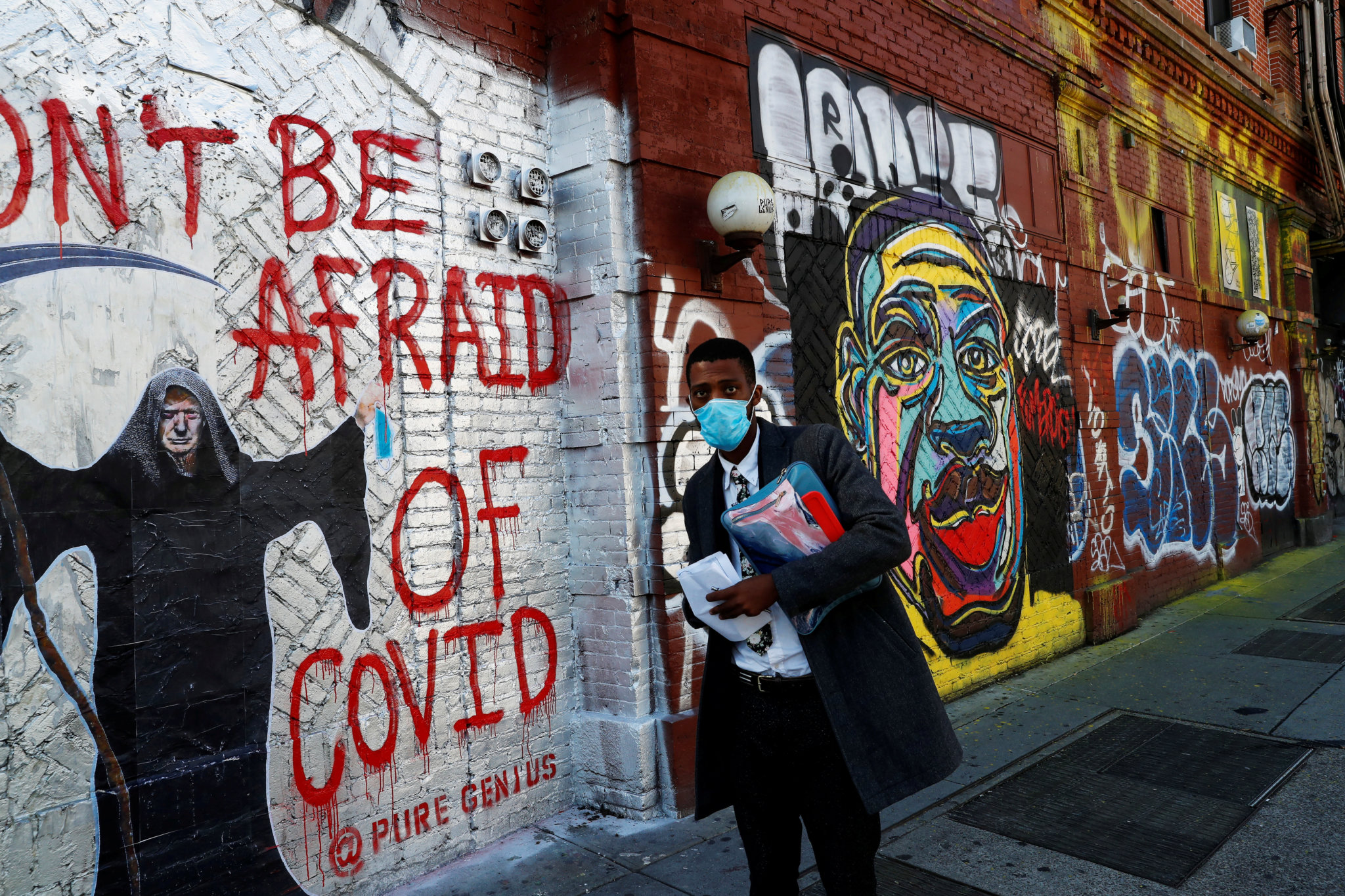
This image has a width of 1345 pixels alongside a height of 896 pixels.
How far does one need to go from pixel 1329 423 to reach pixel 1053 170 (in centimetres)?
1008

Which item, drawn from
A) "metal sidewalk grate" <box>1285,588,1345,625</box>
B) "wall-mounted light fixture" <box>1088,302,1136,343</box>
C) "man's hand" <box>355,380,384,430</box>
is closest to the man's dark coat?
"man's hand" <box>355,380,384,430</box>

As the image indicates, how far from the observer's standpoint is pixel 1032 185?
294 inches

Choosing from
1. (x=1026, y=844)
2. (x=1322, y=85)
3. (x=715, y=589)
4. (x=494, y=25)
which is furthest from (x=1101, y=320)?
(x=1322, y=85)

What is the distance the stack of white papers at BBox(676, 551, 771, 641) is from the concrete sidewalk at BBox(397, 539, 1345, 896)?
1.66 meters

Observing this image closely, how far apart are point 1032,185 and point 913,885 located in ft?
19.4

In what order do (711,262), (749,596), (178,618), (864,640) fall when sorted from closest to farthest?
(749,596) < (864,640) < (178,618) < (711,262)

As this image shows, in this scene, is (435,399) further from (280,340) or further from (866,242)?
(866,242)

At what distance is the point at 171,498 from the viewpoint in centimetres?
318

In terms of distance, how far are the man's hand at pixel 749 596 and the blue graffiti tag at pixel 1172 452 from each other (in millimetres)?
7388

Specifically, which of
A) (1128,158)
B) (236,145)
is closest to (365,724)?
(236,145)

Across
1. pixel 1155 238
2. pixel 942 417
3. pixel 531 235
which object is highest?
pixel 1155 238

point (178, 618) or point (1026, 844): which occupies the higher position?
point (178, 618)

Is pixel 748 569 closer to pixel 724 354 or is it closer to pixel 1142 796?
pixel 724 354

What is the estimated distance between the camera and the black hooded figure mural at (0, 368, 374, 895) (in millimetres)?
2951
